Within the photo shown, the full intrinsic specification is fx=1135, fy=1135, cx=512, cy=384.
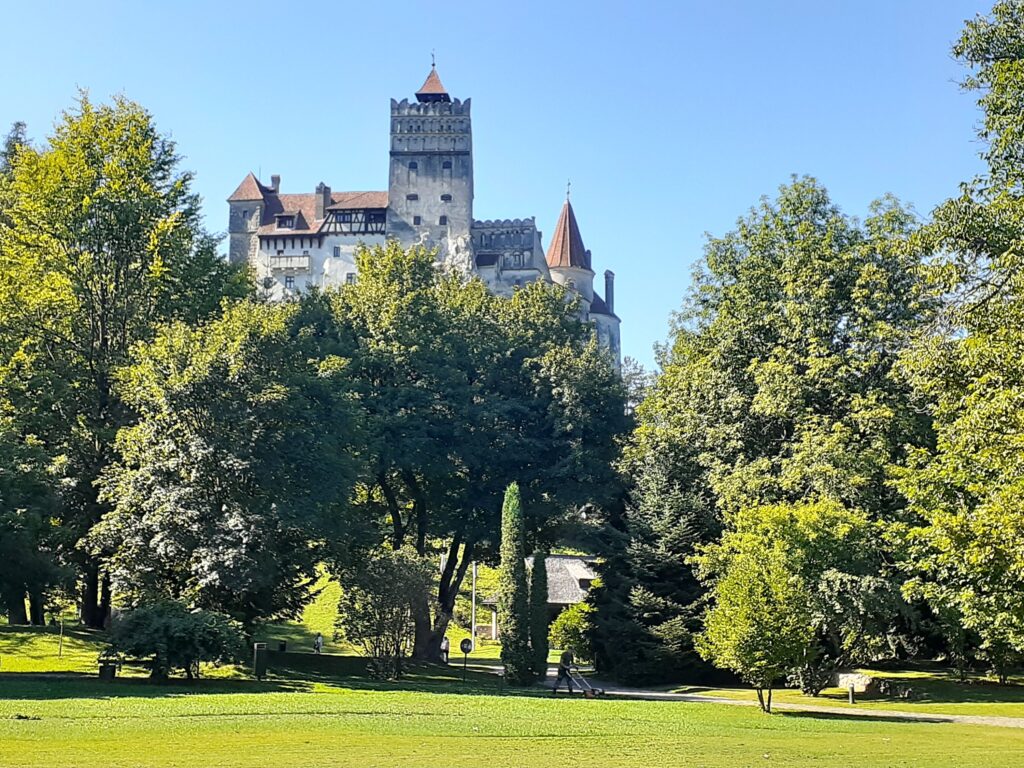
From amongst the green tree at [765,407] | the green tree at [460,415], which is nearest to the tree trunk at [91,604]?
the green tree at [460,415]

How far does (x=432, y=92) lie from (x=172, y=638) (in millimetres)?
102590

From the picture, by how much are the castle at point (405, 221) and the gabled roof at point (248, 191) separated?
4.2 inches

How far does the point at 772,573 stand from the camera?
92.9 feet

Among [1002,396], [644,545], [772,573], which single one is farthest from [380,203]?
[1002,396]

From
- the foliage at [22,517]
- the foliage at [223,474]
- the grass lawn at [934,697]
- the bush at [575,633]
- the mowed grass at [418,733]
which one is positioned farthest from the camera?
the bush at [575,633]

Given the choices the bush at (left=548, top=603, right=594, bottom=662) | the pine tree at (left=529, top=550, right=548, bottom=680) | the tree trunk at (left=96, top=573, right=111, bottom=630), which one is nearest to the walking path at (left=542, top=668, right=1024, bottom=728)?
the pine tree at (left=529, top=550, right=548, bottom=680)

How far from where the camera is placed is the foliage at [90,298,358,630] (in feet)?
101

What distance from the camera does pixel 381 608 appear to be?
3428 cm

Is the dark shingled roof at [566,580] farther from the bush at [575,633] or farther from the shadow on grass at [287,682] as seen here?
the shadow on grass at [287,682]

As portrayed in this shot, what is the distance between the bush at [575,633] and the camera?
152ft

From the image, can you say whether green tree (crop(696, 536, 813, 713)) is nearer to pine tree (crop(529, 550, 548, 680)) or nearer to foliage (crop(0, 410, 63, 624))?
pine tree (crop(529, 550, 548, 680))

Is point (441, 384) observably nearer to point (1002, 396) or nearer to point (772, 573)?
point (772, 573)

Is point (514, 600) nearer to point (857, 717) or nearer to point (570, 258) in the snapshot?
point (857, 717)

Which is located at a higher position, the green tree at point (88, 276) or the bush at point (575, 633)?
the green tree at point (88, 276)
